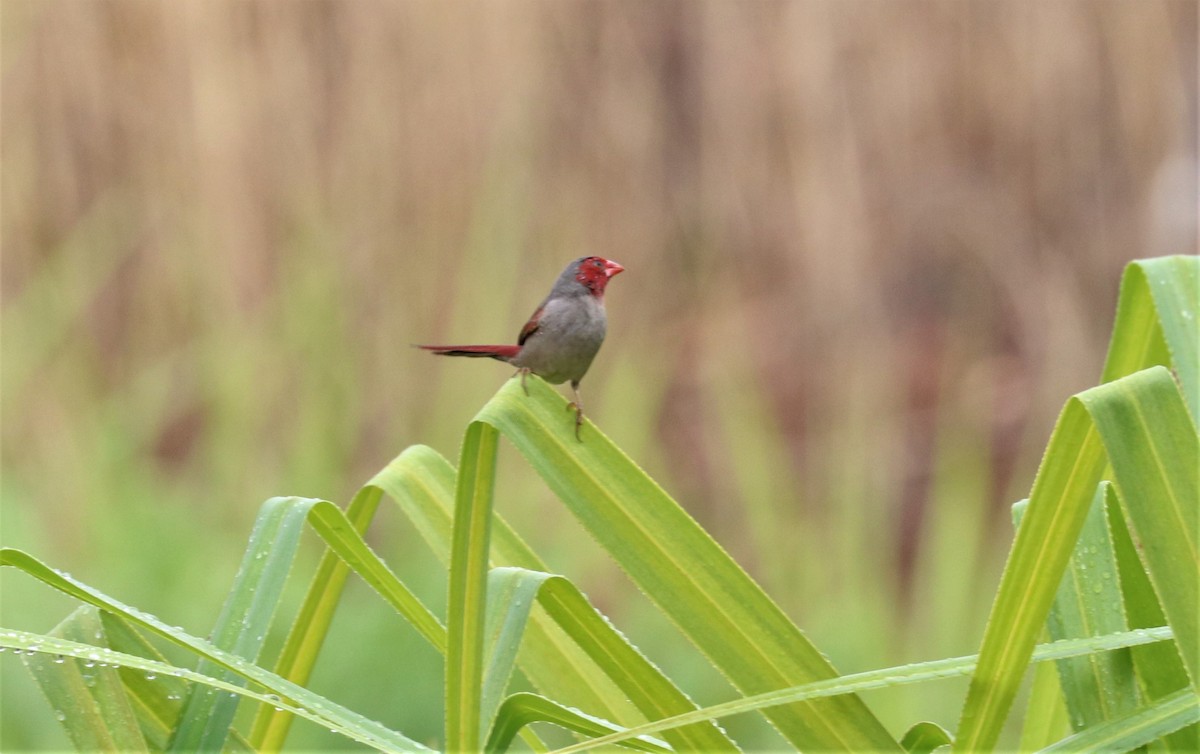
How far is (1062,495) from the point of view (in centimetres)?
83

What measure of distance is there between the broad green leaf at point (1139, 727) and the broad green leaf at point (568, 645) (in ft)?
0.76

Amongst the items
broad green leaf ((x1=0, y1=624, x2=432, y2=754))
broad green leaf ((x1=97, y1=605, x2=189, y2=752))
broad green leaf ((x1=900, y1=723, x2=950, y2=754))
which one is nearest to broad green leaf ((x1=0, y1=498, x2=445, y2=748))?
broad green leaf ((x1=0, y1=624, x2=432, y2=754))

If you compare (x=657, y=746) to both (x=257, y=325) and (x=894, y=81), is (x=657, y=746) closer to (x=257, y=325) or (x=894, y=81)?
(x=257, y=325)

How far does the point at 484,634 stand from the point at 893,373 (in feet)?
9.94

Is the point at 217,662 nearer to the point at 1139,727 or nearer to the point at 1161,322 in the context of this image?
the point at 1139,727

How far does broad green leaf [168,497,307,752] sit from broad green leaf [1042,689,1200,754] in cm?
55

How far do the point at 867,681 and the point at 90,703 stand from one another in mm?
520

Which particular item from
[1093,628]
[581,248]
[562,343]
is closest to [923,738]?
[1093,628]

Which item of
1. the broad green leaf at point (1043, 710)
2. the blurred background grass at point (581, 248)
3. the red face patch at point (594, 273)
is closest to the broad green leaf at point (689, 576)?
the broad green leaf at point (1043, 710)

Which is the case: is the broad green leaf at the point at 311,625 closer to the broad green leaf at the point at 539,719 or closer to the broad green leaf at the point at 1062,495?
the broad green leaf at the point at 539,719

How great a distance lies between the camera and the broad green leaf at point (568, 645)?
885 mm

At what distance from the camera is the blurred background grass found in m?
2.90

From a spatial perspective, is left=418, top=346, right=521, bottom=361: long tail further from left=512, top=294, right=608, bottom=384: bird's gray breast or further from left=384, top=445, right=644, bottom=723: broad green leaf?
left=384, top=445, right=644, bottom=723: broad green leaf

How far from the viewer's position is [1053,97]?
3541 millimetres
